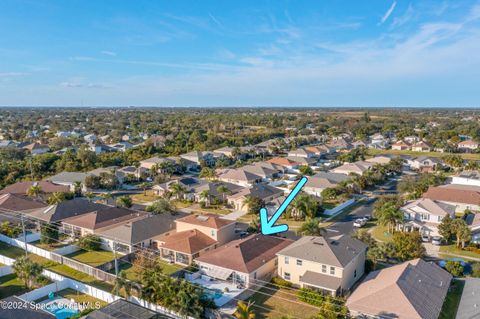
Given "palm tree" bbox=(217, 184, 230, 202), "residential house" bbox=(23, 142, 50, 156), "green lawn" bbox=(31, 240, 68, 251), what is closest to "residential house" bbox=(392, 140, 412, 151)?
"palm tree" bbox=(217, 184, 230, 202)

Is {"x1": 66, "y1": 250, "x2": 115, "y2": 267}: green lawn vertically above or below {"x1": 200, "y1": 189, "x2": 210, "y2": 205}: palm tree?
below

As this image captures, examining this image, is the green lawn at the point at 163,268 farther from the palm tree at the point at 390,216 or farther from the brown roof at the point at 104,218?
the palm tree at the point at 390,216

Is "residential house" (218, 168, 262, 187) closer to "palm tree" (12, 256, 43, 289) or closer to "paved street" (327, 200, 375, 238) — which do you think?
"paved street" (327, 200, 375, 238)

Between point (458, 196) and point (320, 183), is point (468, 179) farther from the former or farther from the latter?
point (320, 183)

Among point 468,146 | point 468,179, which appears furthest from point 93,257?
point 468,146

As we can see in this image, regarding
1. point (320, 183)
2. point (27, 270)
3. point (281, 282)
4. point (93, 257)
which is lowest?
point (93, 257)

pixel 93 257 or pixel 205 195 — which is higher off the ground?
pixel 205 195
